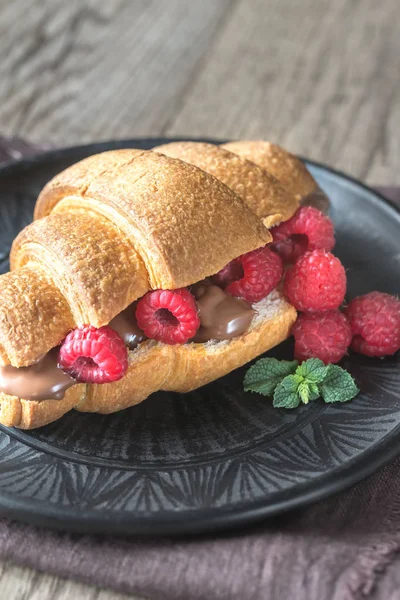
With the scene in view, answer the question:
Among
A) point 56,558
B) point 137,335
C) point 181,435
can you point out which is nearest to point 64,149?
point 137,335

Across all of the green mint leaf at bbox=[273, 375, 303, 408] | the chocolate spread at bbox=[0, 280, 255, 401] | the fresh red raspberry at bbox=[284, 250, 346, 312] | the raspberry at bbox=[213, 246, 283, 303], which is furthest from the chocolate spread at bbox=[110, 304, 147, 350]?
the fresh red raspberry at bbox=[284, 250, 346, 312]

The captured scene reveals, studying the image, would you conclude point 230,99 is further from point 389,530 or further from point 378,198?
point 389,530

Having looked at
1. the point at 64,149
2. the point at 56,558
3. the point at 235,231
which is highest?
the point at 235,231

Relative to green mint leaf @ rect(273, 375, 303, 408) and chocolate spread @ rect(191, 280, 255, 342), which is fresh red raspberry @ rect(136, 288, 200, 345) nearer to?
chocolate spread @ rect(191, 280, 255, 342)

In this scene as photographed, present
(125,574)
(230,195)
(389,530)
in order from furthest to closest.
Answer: (230,195) → (389,530) → (125,574)

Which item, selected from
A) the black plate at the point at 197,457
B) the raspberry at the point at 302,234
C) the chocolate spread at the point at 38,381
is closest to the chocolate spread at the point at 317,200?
the raspberry at the point at 302,234

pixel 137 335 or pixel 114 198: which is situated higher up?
pixel 114 198

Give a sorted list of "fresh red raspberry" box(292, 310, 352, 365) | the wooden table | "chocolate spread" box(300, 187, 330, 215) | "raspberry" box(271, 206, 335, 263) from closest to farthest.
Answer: "fresh red raspberry" box(292, 310, 352, 365) < "raspberry" box(271, 206, 335, 263) < "chocolate spread" box(300, 187, 330, 215) < the wooden table

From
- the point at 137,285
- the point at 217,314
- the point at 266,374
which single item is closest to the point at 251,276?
the point at 217,314
